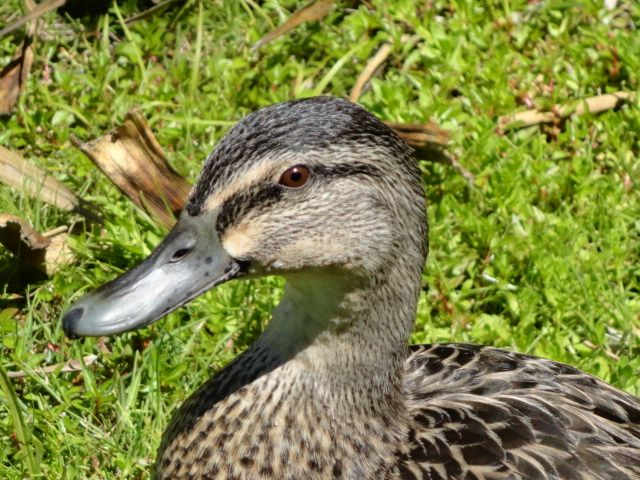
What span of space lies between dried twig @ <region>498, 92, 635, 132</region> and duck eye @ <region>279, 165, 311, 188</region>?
2.41 m

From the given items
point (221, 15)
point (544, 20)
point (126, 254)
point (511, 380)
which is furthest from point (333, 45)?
point (511, 380)

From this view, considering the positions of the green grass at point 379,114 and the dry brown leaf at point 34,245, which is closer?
the green grass at point 379,114

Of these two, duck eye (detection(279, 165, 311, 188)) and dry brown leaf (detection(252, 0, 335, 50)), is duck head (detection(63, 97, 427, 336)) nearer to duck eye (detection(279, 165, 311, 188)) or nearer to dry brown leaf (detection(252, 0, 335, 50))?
duck eye (detection(279, 165, 311, 188))

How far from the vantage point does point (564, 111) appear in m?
4.77

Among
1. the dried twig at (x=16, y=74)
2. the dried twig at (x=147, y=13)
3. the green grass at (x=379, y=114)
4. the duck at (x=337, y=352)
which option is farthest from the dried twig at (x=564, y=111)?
the dried twig at (x=16, y=74)

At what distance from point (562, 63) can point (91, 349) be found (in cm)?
258

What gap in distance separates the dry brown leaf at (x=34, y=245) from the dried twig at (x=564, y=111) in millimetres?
1917

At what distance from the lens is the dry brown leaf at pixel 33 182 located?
416 cm

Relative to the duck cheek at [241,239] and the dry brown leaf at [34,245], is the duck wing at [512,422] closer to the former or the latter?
the duck cheek at [241,239]

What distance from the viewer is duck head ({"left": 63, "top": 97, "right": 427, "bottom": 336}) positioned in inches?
96.7

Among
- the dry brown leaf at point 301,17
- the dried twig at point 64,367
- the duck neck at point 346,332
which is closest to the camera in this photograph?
→ the duck neck at point 346,332

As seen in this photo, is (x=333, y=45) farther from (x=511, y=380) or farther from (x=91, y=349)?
(x=511, y=380)

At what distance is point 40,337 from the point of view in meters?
3.84

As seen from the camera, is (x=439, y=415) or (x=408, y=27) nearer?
(x=439, y=415)
